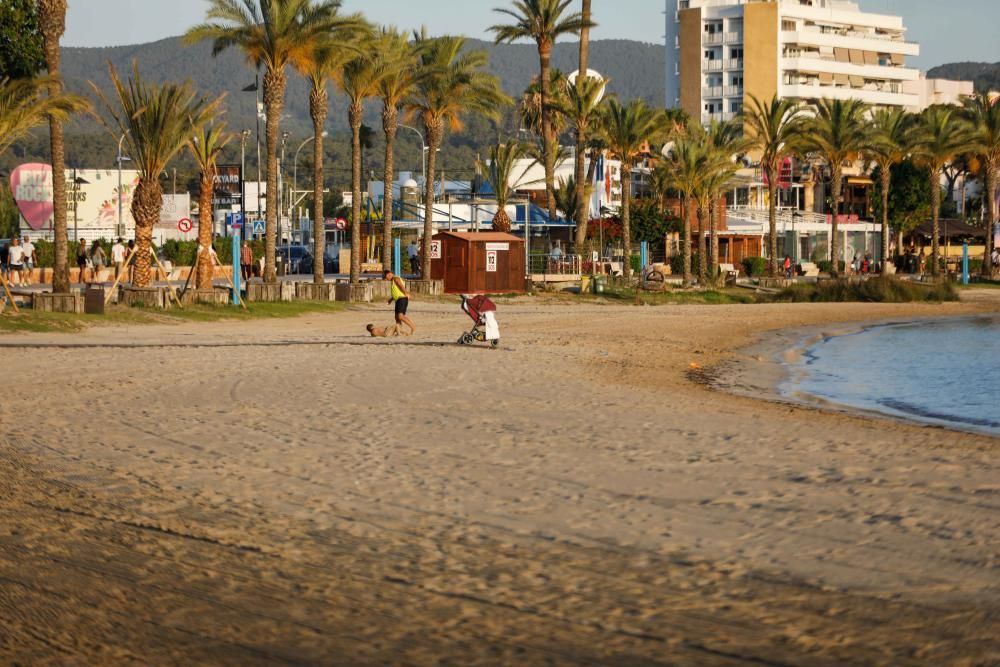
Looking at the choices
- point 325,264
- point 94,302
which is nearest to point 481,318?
point 94,302

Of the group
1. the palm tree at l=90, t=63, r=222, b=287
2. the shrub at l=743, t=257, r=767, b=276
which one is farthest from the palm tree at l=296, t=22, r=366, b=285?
the shrub at l=743, t=257, r=767, b=276

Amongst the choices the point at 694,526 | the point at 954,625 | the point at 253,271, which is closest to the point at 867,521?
the point at 694,526

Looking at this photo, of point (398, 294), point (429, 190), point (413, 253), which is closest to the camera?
point (398, 294)

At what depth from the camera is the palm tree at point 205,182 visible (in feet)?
118

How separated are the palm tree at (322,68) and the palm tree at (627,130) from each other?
15871 mm

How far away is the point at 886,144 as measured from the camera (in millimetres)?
68062

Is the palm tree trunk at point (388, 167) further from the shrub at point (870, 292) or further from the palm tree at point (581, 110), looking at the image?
the shrub at point (870, 292)

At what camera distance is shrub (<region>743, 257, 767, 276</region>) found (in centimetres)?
7500

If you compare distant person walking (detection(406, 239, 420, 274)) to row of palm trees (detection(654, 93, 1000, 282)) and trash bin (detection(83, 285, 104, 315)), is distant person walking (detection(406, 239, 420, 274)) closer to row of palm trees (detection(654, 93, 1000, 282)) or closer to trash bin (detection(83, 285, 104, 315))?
row of palm trees (detection(654, 93, 1000, 282))

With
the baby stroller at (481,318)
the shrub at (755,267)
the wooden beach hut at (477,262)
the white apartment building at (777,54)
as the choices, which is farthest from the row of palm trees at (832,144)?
the white apartment building at (777,54)

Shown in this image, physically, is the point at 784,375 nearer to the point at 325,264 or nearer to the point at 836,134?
the point at 836,134

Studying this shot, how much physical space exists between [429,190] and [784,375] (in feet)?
88.2

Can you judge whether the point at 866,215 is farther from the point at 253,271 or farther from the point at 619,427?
the point at 619,427

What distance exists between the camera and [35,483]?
32.4 ft
